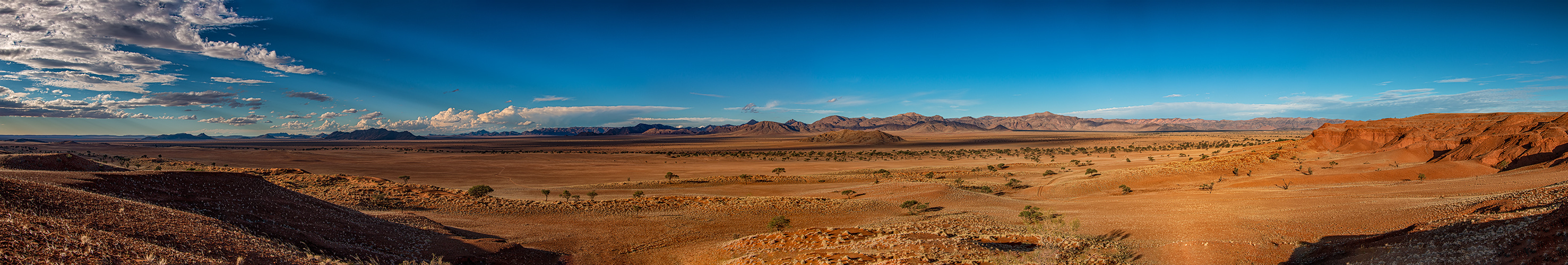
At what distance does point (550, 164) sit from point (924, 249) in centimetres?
5402

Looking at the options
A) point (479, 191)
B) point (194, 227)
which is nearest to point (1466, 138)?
point (194, 227)

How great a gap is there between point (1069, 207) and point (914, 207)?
17.3ft

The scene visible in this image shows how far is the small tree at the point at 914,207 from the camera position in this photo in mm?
19859

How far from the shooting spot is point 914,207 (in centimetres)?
2067

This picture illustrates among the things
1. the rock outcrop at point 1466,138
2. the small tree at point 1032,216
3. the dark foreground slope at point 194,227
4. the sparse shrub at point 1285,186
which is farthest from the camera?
the rock outcrop at point 1466,138

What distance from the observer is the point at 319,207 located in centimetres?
1266

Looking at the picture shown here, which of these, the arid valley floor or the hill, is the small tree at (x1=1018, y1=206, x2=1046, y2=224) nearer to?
the arid valley floor

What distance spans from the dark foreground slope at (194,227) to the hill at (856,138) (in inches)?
4813

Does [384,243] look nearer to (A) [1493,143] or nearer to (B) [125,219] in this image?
(B) [125,219]

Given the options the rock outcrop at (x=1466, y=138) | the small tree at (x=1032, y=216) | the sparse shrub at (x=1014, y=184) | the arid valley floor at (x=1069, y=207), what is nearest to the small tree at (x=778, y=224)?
the arid valley floor at (x=1069, y=207)

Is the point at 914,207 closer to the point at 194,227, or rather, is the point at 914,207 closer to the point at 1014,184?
the point at 1014,184

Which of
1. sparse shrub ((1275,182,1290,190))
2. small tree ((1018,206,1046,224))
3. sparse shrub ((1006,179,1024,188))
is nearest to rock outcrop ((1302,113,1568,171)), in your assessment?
sparse shrub ((1275,182,1290,190))

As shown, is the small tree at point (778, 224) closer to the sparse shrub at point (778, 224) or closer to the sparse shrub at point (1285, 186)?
the sparse shrub at point (778, 224)

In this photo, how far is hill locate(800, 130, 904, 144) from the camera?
446 ft
